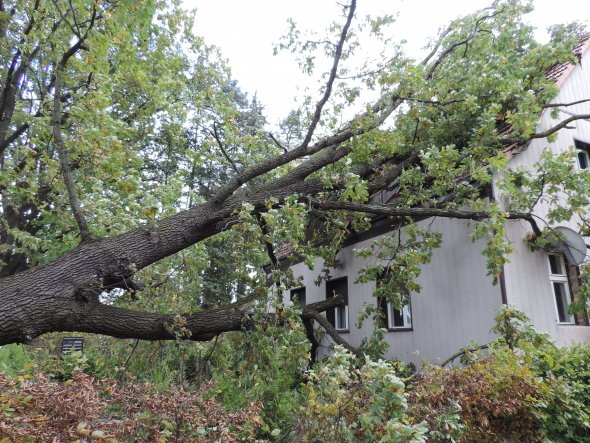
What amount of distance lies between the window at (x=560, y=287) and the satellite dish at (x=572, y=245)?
0.81 meters

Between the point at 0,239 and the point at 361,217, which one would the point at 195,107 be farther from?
the point at 0,239

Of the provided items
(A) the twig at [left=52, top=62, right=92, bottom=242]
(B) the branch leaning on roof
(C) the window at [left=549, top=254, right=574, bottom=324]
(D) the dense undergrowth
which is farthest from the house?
(A) the twig at [left=52, top=62, right=92, bottom=242]

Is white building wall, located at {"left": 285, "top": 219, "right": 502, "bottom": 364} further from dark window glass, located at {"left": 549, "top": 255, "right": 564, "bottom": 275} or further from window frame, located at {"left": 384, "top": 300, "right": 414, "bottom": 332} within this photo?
dark window glass, located at {"left": 549, "top": 255, "right": 564, "bottom": 275}

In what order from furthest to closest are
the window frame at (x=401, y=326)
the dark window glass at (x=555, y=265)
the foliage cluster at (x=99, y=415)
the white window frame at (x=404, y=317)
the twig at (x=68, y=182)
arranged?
the white window frame at (x=404, y=317) < the window frame at (x=401, y=326) < the dark window glass at (x=555, y=265) < the twig at (x=68, y=182) < the foliage cluster at (x=99, y=415)

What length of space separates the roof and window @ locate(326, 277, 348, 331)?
7.34 meters

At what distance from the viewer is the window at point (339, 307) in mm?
12219

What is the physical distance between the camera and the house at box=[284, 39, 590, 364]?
755 centimetres

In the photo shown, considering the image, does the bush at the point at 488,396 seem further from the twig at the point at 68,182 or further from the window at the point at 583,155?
the window at the point at 583,155

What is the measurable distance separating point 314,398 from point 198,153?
6.18m

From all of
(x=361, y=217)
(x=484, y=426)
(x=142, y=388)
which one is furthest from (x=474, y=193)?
(x=142, y=388)

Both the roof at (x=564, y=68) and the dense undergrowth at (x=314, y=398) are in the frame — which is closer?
the dense undergrowth at (x=314, y=398)

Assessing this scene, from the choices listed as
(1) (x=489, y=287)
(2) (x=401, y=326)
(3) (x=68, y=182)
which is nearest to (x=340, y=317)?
(2) (x=401, y=326)

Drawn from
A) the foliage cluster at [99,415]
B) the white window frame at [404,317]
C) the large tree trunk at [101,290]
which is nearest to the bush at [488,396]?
the foliage cluster at [99,415]

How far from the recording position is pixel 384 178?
8781 mm
